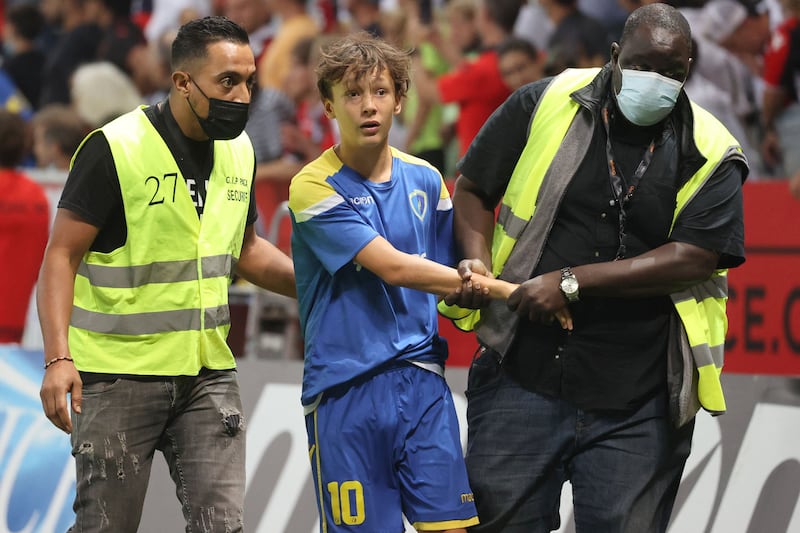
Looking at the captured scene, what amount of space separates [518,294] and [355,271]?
0.60 m

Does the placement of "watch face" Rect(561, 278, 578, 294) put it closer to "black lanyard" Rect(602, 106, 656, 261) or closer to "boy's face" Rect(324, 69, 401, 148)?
"black lanyard" Rect(602, 106, 656, 261)

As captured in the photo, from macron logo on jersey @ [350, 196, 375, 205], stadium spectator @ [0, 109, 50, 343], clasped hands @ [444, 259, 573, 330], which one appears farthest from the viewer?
stadium spectator @ [0, 109, 50, 343]

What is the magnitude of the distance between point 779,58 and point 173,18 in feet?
23.5

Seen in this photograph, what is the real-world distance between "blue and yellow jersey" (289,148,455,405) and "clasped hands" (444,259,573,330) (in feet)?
0.71

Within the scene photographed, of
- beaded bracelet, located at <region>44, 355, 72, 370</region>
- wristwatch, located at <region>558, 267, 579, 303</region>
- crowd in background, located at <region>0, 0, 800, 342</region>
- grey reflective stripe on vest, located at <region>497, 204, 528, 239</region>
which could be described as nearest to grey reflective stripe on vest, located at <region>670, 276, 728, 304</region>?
wristwatch, located at <region>558, 267, 579, 303</region>

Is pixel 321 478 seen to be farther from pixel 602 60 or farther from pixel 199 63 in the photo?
pixel 602 60

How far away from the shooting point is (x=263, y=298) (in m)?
8.10

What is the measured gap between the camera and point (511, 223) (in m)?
4.48

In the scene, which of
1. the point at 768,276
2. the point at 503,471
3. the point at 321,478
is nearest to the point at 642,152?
the point at 503,471

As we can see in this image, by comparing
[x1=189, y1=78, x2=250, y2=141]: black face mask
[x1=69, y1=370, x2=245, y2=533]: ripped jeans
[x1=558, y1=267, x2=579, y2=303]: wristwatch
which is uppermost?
[x1=189, y1=78, x2=250, y2=141]: black face mask

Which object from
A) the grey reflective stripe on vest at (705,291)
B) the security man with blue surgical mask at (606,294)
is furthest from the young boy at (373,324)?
the grey reflective stripe on vest at (705,291)

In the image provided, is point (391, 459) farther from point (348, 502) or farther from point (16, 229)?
point (16, 229)

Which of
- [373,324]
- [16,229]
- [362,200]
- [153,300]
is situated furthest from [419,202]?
[16,229]

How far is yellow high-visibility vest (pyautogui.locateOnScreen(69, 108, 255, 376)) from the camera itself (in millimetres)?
4582
